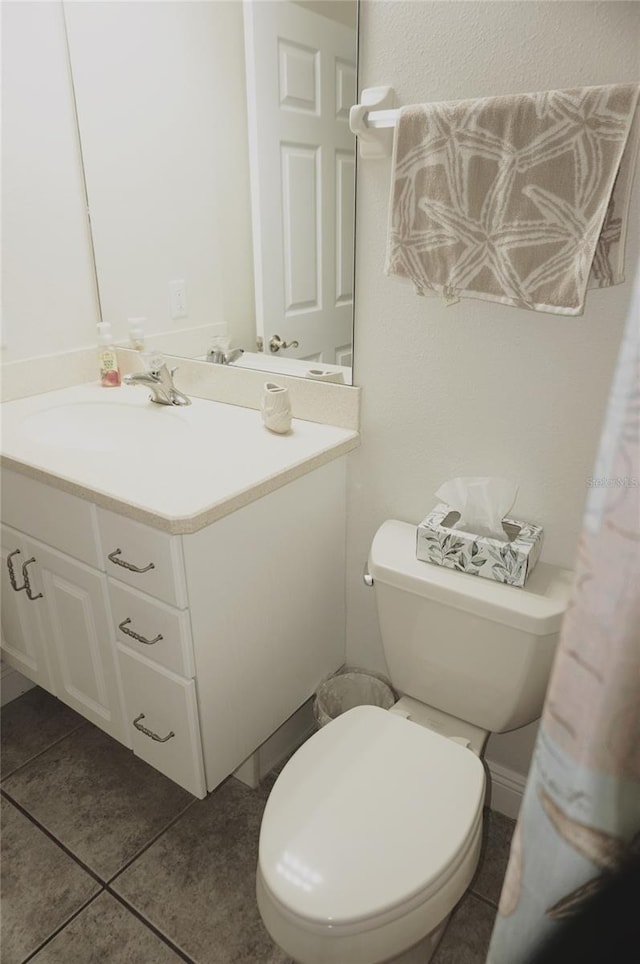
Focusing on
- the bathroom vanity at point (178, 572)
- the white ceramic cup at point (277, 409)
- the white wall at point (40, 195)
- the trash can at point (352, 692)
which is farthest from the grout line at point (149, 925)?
the white wall at point (40, 195)

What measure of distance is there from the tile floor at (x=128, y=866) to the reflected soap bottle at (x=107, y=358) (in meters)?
1.02

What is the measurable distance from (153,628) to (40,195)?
47.9 inches

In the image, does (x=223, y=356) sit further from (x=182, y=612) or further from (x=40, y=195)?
(x=182, y=612)

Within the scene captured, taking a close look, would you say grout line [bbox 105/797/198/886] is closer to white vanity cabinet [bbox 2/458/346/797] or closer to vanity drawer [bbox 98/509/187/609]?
white vanity cabinet [bbox 2/458/346/797]

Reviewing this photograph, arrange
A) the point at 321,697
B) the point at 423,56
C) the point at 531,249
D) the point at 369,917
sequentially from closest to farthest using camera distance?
the point at 369,917, the point at 531,249, the point at 423,56, the point at 321,697

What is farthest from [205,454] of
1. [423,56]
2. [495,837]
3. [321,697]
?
[495,837]

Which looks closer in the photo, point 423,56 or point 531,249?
point 531,249

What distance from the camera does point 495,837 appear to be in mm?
1475

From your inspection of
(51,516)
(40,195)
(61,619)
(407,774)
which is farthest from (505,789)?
(40,195)

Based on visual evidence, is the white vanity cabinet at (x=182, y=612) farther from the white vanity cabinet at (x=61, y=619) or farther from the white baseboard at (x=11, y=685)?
the white baseboard at (x=11, y=685)

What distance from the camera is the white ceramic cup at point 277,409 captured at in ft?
4.49

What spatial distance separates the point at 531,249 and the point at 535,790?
82cm

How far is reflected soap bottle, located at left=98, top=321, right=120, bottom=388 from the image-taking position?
5.84 ft

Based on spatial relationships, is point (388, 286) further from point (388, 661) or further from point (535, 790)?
point (535, 790)
